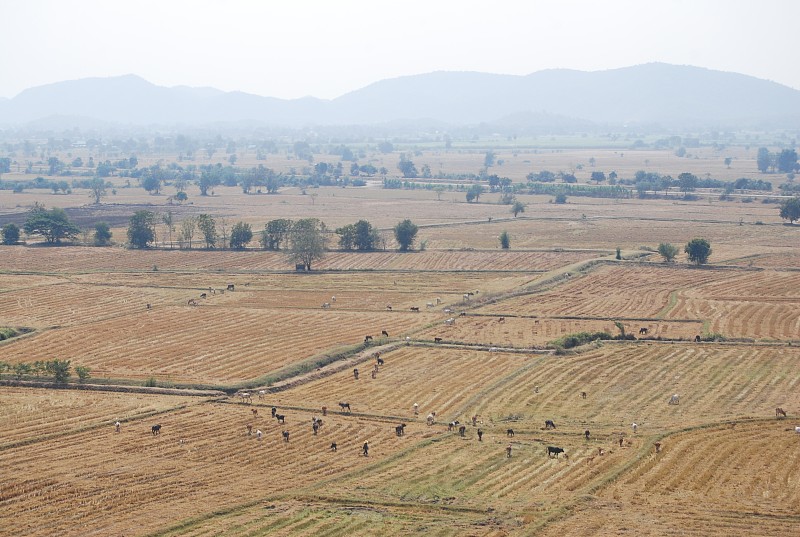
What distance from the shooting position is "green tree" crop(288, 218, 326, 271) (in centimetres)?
9288

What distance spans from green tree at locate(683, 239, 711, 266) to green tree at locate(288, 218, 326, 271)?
34.5 metres

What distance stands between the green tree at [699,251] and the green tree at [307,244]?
34.5 meters

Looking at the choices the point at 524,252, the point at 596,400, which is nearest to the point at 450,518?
the point at 596,400

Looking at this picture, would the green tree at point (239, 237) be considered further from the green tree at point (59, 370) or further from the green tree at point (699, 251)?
the green tree at point (59, 370)

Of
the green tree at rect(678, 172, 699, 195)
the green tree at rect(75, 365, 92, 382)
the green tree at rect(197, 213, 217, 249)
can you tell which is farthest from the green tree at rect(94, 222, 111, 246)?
the green tree at rect(678, 172, 699, 195)

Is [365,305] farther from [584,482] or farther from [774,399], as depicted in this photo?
[584,482]

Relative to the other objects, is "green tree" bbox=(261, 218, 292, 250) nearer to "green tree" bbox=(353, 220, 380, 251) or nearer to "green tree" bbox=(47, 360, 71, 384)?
"green tree" bbox=(353, 220, 380, 251)

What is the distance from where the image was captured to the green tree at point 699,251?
3627 inches

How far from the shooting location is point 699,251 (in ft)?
303

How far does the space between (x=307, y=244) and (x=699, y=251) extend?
3651cm

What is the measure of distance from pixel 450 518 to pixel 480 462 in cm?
625

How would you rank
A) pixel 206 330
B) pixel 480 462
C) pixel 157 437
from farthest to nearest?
pixel 206 330 → pixel 157 437 → pixel 480 462

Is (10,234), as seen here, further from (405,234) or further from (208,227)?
(405,234)

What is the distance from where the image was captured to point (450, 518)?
3164 centimetres
